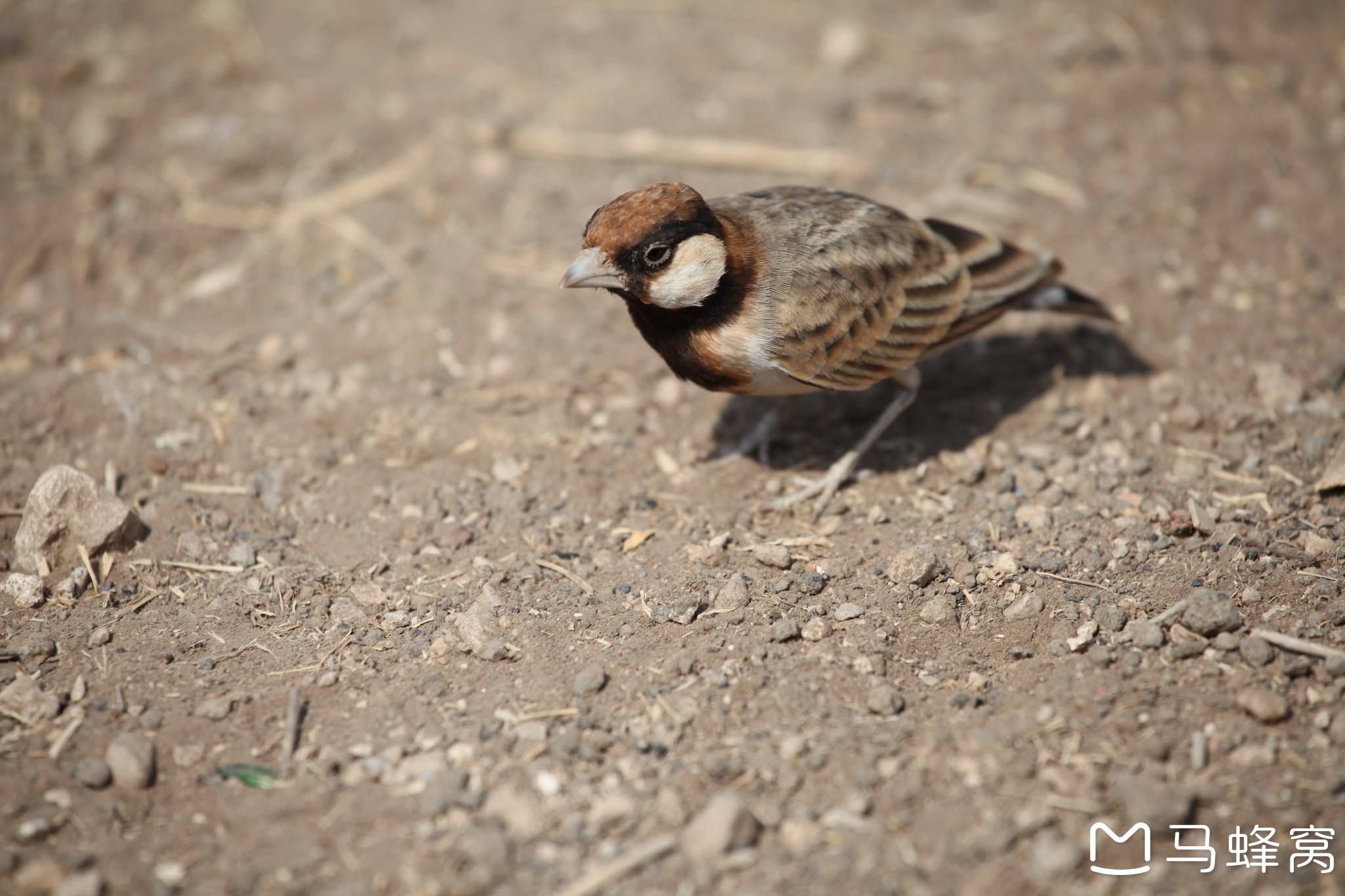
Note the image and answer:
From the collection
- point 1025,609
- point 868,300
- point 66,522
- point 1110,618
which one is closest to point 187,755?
point 66,522

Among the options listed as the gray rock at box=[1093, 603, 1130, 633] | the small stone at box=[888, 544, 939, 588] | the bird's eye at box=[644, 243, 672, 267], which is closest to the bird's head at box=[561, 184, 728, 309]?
the bird's eye at box=[644, 243, 672, 267]

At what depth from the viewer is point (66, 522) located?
459cm

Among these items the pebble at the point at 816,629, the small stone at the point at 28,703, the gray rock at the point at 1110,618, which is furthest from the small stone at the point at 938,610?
the small stone at the point at 28,703

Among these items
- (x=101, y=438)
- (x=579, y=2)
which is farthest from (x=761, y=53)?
(x=101, y=438)

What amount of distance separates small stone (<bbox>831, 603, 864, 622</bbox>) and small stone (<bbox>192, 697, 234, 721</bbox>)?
103 inches

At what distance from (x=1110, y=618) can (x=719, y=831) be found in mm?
2034

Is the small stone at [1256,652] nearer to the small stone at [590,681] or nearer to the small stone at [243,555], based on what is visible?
the small stone at [590,681]

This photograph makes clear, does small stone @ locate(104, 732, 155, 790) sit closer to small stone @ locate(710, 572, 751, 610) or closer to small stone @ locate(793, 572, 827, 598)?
small stone @ locate(710, 572, 751, 610)

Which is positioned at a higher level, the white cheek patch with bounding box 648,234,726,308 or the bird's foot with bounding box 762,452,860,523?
the white cheek patch with bounding box 648,234,726,308

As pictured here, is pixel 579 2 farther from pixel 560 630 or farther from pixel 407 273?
pixel 560 630

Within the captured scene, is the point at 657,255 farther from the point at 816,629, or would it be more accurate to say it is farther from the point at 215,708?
the point at 215,708

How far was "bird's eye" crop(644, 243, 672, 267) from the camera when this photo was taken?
445 centimetres

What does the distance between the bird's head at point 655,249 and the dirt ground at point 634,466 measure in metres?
1.24

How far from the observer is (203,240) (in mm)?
7062
